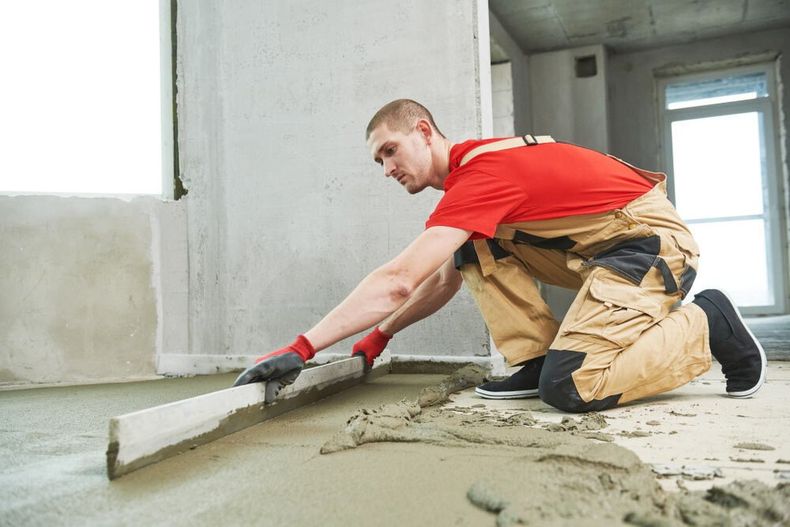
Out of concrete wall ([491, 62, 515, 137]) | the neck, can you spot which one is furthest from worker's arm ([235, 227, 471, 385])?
concrete wall ([491, 62, 515, 137])

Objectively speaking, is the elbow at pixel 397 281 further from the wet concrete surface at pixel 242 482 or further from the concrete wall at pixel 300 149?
the concrete wall at pixel 300 149

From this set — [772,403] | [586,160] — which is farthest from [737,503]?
[586,160]

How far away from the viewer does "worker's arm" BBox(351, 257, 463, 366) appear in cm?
211

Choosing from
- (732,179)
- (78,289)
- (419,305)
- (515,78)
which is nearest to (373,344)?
(419,305)

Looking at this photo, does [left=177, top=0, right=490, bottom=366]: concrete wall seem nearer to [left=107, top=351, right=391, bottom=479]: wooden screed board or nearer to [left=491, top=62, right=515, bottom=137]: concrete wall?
[left=107, top=351, right=391, bottom=479]: wooden screed board

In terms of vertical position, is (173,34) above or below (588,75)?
below

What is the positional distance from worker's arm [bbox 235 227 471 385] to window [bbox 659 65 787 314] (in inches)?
220

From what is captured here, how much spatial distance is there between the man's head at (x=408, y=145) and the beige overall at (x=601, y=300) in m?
0.15

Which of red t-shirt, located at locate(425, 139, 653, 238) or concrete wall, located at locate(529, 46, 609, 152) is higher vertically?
concrete wall, located at locate(529, 46, 609, 152)

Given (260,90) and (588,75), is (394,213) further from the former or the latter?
(588,75)

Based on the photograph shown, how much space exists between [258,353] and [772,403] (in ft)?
6.54

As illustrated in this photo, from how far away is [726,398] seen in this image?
5.62 feet

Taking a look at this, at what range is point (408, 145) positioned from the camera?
5.99 feet

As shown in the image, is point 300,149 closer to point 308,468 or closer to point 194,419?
point 194,419
